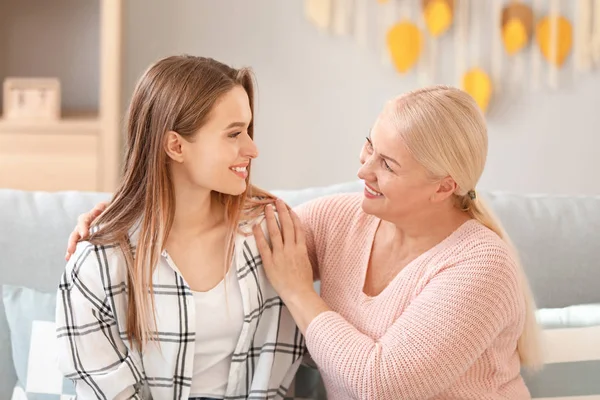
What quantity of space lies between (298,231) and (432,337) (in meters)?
0.33

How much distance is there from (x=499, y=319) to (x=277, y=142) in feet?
6.27

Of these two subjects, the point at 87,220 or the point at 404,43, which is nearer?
the point at 87,220

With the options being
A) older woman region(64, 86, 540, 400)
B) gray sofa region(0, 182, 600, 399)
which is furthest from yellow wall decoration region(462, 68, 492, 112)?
older woman region(64, 86, 540, 400)

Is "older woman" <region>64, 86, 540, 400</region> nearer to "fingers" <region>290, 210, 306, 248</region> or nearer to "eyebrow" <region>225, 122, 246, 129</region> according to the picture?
"fingers" <region>290, 210, 306, 248</region>

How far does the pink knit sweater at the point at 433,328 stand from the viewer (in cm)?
149

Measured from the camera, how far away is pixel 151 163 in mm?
1542

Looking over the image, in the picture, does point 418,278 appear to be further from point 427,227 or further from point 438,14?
point 438,14

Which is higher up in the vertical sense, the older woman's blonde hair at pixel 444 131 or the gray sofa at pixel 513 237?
the older woman's blonde hair at pixel 444 131

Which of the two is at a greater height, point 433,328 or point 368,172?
point 368,172

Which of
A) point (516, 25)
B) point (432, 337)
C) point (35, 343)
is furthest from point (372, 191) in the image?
point (516, 25)

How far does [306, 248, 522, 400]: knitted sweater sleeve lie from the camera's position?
149 centimetres

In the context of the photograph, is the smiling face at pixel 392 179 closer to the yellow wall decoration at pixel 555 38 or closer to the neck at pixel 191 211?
the neck at pixel 191 211

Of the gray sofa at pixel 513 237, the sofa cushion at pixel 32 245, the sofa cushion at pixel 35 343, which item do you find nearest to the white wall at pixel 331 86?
the gray sofa at pixel 513 237

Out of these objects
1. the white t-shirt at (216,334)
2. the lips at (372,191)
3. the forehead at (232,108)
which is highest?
the forehead at (232,108)
